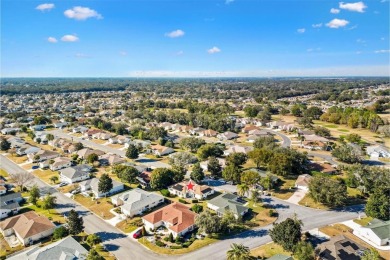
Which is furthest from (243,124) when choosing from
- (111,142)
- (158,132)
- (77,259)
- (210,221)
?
(77,259)

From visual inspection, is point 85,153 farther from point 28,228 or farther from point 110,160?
point 28,228

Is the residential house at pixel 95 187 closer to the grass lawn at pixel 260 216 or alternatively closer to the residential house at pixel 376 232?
the grass lawn at pixel 260 216

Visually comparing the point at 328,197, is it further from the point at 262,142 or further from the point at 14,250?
the point at 14,250

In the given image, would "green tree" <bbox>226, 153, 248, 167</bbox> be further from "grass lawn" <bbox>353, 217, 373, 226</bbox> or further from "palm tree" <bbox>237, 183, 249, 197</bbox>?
"grass lawn" <bbox>353, 217, 373, 226</bbox>

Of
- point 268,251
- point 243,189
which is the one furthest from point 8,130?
point 268,251

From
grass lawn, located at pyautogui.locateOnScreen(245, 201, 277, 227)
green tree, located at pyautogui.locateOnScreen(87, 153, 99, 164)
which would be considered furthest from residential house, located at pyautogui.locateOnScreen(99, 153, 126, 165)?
grass lawn, located at pyautogui.locateOnScreen(245, 201, 277, 227)
